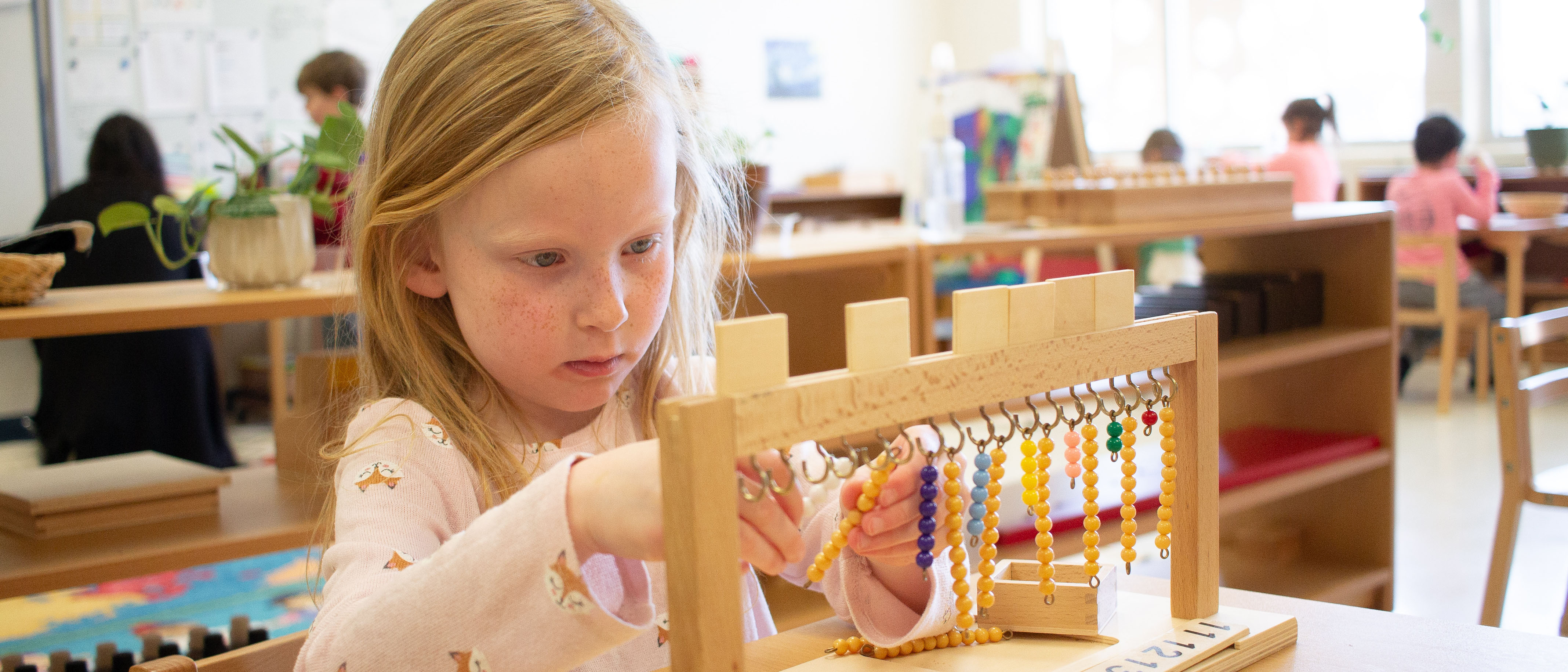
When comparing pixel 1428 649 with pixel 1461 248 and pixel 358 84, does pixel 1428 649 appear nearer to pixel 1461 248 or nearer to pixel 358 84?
pixel 358 84

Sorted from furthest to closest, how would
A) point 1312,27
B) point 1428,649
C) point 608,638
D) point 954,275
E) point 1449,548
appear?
point 1312,27
point 954,275
point 1449,548
point 1428,649
point 608,638

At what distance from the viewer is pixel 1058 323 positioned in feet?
2.38

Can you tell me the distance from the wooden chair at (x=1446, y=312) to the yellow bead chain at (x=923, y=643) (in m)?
4.56

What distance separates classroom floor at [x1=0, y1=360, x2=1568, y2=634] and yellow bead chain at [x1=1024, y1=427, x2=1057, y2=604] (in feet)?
3.27

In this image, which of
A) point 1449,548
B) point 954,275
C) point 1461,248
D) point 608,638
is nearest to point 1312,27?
point 1461,248

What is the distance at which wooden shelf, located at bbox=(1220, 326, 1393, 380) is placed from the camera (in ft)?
7.38

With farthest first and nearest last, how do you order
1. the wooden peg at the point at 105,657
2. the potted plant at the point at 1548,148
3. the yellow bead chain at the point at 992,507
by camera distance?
the potted plant at the point at 1548,148, the wooden peg at the point at 105,657, the yellow bead chain at the point at 992,507

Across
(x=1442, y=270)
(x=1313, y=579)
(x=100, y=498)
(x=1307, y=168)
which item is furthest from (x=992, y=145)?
(x=100, y=498)

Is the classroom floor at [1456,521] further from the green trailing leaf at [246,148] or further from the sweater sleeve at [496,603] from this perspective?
the sweater sleeve at [496,603]

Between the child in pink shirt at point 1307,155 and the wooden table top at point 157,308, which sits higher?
the child in pink shirt at point 1307,155

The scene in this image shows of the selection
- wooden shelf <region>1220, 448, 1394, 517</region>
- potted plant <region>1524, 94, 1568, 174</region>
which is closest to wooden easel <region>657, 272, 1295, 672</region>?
wooden shelf <region>1220, 448, 1394, 517</region>

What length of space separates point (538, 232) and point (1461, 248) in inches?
237

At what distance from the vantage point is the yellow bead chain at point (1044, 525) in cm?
78

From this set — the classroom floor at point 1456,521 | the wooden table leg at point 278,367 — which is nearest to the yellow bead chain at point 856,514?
the classroom floor at point 1456,521
